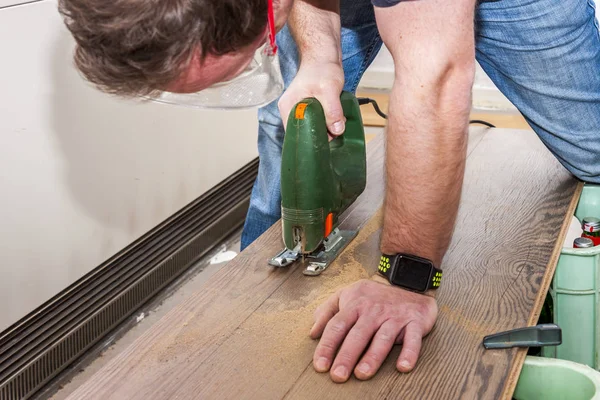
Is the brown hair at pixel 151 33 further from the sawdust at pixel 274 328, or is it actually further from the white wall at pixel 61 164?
the white wall at pixel 61 164

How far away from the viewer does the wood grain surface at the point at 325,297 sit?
1160 millimetres

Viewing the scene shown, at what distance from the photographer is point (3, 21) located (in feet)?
6.41

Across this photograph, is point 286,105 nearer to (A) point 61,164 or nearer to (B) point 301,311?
(B) point 301,311

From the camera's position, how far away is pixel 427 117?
129 centimetres

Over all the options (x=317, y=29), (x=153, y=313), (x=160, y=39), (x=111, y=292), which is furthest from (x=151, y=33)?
(x=153, y=313)

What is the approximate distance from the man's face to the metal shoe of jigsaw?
200mm

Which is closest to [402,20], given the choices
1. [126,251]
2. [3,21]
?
[3,21]

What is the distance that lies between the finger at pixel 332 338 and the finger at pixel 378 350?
5 cm

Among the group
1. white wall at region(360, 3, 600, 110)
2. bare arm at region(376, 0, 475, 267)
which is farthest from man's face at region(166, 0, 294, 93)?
white wall at region(360, 3, 600, 110)

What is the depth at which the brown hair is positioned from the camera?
1.10 metres

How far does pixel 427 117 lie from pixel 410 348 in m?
0.39

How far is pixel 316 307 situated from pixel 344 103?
1.68 feet

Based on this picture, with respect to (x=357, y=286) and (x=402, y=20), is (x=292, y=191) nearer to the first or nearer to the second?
(x=357, y=286)

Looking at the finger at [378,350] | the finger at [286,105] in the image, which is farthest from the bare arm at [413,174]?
the finger at [286,105]
